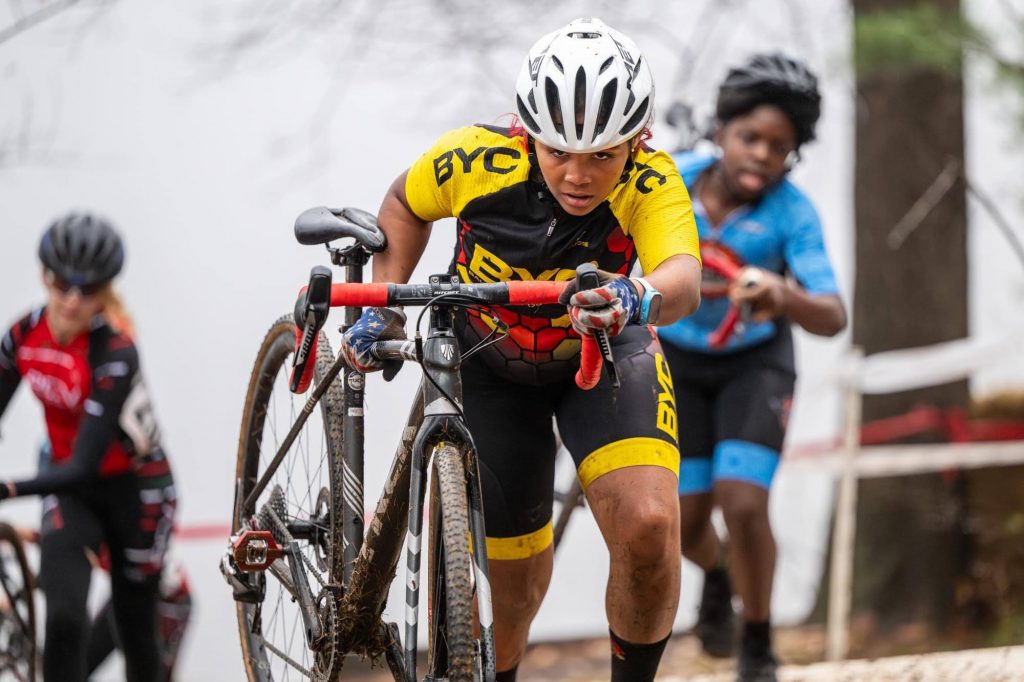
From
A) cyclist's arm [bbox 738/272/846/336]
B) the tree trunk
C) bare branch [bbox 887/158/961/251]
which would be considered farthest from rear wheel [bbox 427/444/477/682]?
bare branch [bbox 887/158/961/251]

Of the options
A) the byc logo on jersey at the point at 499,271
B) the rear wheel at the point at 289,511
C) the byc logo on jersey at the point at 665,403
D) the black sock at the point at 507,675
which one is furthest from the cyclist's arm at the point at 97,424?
the byc logo on jersey at the point at 665,403

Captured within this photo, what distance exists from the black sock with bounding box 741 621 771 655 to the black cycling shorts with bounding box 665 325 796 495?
1.65ft

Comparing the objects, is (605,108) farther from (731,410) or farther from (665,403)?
(731,410)

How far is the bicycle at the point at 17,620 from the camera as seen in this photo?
4.97m

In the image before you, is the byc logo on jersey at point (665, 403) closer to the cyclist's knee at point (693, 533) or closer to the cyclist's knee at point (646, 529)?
the cyclist's knee at point (646, 529)

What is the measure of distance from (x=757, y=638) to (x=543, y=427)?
1649mm

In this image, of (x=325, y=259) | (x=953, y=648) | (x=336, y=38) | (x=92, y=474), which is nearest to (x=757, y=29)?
(x=336, y=38)

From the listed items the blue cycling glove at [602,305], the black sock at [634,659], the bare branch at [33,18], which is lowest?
the black sock at [634,659]

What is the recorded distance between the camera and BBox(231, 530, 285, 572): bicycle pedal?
12.0 feet

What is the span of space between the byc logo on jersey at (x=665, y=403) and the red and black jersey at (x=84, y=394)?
232 cm

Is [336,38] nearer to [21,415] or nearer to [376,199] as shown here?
[376,199]

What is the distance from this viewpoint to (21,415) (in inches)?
246

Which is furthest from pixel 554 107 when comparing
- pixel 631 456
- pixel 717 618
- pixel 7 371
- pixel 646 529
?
pixel 717 618

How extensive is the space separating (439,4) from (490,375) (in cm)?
389
